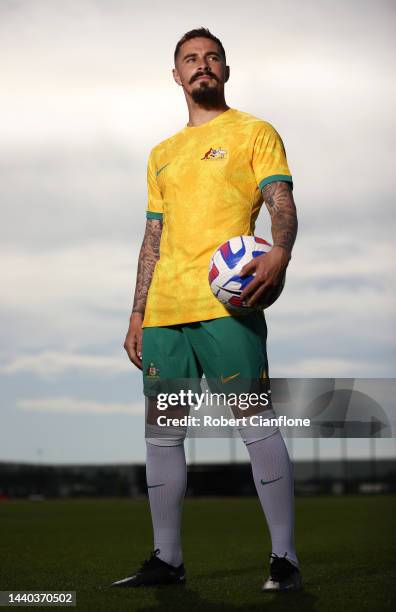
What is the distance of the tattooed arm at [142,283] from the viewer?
5.29 meters

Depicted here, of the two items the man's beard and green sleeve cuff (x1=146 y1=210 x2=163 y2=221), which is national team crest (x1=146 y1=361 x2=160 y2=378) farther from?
the man's beard

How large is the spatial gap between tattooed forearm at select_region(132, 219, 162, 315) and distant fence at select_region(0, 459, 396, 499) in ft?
126

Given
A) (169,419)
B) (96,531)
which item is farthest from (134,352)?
(96,531)

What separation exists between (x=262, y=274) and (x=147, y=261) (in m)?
1.11

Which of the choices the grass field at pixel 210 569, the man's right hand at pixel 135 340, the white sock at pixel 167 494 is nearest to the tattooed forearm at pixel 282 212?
the man's right hand at pixel 135 340

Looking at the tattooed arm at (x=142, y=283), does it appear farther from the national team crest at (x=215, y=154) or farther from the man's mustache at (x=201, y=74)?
the man's mustache at (x=201, y=74)

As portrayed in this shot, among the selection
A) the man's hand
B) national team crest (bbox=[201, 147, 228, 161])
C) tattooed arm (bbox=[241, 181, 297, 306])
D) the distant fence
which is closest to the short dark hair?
national team crest (bbox=[201, 147, 228, 161])

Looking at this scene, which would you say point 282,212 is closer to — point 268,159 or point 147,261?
point 268,159

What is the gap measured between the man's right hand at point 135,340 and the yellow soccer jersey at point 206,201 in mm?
256

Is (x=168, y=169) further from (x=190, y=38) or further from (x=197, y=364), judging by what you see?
(x=197, y=364)

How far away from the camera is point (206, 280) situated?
4.81 meters

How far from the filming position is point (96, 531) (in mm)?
12250

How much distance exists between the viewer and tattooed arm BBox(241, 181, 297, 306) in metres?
4.48

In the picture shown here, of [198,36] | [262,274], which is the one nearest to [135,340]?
[262,274]
